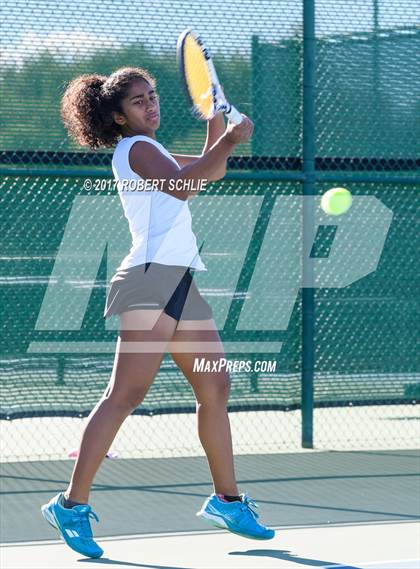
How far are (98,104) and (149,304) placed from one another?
771mm

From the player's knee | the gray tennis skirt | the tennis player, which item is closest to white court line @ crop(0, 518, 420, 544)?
the tennis player

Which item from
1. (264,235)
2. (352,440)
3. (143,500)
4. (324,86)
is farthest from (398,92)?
(143,500)

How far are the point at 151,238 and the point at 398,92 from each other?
3.71 meters

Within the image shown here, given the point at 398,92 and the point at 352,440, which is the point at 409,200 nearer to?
the point at 398,92

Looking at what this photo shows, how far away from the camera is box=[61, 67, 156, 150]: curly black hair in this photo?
452 centimetres

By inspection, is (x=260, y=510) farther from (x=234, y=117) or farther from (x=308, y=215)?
(x=308, y=215)

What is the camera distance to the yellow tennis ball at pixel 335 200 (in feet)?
24.5

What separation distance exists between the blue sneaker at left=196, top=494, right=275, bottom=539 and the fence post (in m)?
Result: 2.89

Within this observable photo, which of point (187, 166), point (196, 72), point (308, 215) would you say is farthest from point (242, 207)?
point (187, 166)

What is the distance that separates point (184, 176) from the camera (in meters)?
4.24

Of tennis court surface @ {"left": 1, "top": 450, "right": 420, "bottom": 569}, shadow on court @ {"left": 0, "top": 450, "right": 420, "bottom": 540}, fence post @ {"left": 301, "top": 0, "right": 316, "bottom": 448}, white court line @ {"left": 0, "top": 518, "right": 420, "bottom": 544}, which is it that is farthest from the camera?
fence post @ {"left": 301, "top": 0, "right": 316, "bottom": 448}

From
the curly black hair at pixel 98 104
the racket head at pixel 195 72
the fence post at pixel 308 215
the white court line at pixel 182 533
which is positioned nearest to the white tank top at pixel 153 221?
the curly black hair at pixel 98 104

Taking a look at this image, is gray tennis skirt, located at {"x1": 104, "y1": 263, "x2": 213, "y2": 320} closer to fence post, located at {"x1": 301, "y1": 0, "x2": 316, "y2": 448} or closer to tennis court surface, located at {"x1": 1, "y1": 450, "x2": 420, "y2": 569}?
tennis court surface, located at {"x1": 1, "y1": 450, "x2": 420, "y2": 569}

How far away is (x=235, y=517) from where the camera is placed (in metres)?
4.52
